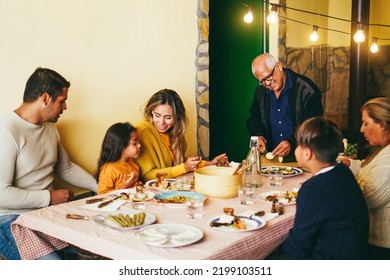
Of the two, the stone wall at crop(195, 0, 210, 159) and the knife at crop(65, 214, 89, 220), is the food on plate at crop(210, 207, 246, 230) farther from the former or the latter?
the stone wall at crop(195, 0, 210, 159)

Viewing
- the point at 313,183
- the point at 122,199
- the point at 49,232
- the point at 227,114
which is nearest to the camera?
the point at 313,183

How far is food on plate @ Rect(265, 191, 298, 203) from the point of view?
1.98 meters

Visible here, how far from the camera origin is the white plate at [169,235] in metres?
1.46

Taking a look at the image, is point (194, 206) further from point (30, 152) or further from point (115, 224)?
point (30, 152)

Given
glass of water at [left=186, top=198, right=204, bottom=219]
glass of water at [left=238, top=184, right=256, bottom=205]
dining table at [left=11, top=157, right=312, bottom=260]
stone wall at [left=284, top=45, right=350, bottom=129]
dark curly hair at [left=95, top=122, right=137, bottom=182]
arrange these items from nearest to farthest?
dining table at [left=11, top=157, right=312, bottom=260]
glass of water at [left=186, top=198, right=204, bottom=219]
glass of water at [left=238, top=184, right=256, bottom=205]
dark curly hair at [left=95, top=122, right=137, bottom=182]
stone wall at [left=284, top=45, right=350, bottom=129]

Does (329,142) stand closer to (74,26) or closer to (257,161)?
(257,161)

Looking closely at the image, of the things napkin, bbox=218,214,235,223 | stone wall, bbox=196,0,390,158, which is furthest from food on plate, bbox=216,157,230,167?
stone wall, bbox=196,0,390,158

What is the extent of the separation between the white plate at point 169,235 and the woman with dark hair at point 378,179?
85 cm

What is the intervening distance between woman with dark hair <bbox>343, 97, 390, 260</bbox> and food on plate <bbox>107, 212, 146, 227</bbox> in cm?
98

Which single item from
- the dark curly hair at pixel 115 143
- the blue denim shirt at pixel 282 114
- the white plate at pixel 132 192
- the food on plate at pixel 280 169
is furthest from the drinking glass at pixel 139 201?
the blue denim shirt at pixel 282 114

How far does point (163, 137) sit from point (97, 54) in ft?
2.29

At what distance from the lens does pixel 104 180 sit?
7.72 feet
